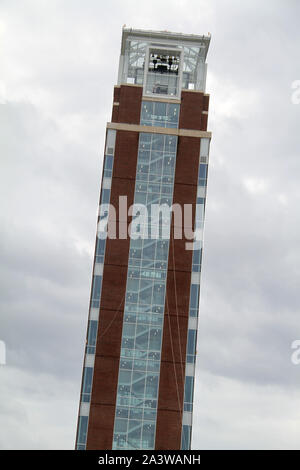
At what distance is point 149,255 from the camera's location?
101500 mm

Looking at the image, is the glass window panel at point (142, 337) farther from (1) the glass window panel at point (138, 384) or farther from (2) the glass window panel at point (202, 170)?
(2) the glass window panel at point (202, 170)

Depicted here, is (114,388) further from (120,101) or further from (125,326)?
(120,101)

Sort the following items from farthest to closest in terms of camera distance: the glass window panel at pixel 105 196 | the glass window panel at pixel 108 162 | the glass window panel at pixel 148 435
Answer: the glass window panel at pixel 108 162
the glass window panel at pixel 105 196
the glass window panel at pixel 148 435

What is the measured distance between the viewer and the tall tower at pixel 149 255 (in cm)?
9456

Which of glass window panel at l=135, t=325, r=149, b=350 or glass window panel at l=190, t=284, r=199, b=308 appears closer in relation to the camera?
glass window panel at l=135, t=325, r=149, b=350

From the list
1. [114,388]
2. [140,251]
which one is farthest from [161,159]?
[114,388]

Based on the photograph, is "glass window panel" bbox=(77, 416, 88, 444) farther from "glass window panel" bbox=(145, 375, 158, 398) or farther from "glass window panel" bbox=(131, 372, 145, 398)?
"glass window panel" bbox=(145, 375, 158, 398)

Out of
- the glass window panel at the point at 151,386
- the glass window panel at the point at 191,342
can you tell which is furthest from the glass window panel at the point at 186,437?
the glass window panel at the point at 191,342

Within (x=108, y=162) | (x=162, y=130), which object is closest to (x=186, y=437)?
(x=108, y=162)

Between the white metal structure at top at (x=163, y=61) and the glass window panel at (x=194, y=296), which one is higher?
the white metal structure at top at (x=163, y=61)

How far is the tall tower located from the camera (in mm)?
94562

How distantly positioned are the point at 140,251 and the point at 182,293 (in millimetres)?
8568

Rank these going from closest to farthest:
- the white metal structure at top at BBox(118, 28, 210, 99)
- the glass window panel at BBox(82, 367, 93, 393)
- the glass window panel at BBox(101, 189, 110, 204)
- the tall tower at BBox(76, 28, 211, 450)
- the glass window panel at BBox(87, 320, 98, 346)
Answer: the tall tower at BBox(76, 28, 211, 450)
the glass window panel at BBox(82, 367, 93, 393)
the glass window panel at BBox(87, 320, 98, 346)
the glass window panel at BBox(101, 189, 110, 204)
the white metal structure at top at BBox(118, 28, 210, 99)

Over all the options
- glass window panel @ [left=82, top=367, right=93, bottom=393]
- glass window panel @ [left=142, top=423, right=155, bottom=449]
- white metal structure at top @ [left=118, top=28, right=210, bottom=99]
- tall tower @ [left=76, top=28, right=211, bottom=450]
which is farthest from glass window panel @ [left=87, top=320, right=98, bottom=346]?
white metal structure at top @ [left=118, top=28, right=210, bottom=99]
